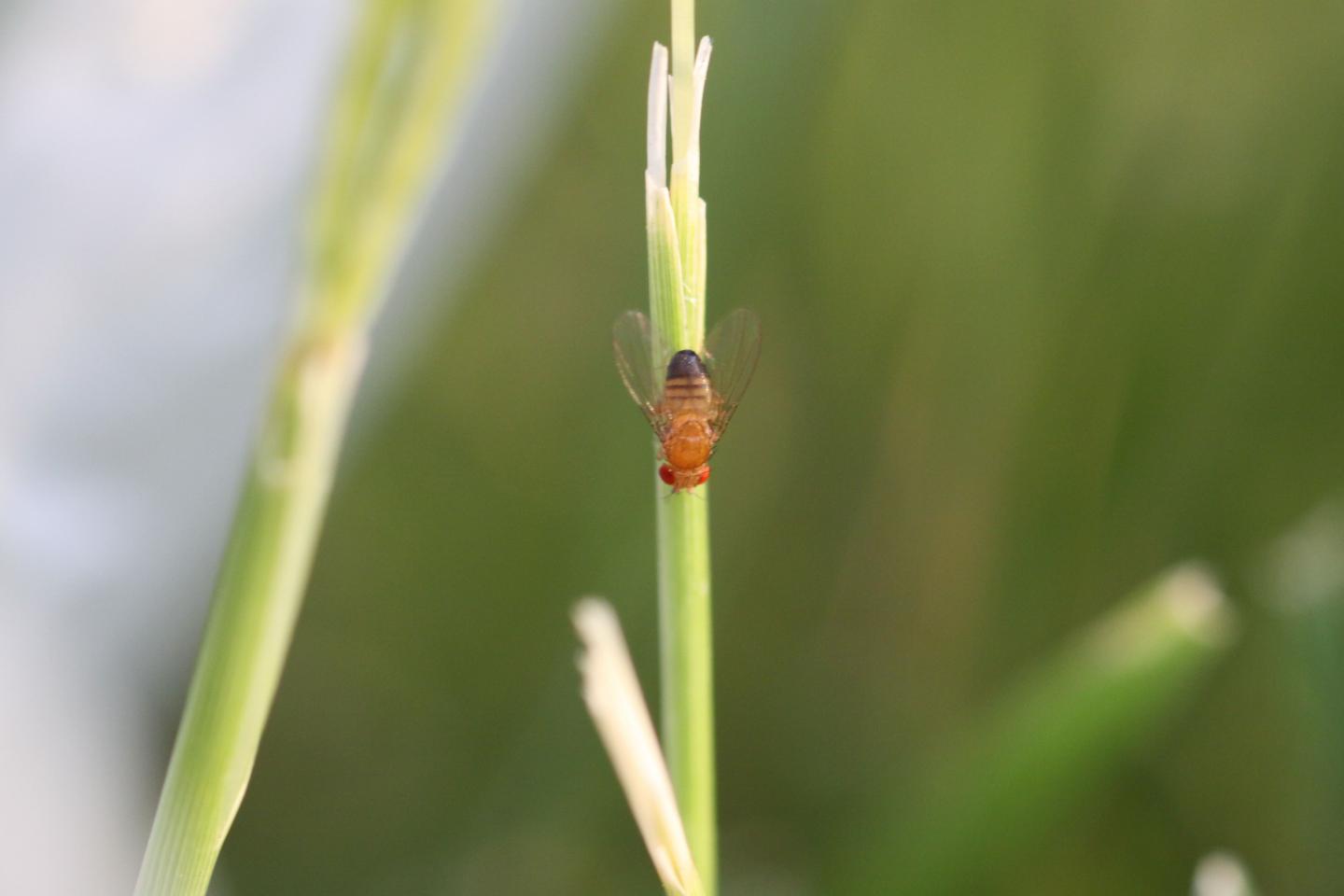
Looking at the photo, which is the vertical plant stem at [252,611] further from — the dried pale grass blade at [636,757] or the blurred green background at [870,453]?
the blurred green background at [870,453]

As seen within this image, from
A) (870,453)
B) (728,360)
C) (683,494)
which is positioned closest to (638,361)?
(728,360)

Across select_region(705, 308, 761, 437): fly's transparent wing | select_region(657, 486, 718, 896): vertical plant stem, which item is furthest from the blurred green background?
select_region(657, 486, 718, 896): vertical plant stem

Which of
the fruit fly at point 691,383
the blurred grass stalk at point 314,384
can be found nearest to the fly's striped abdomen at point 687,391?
the fruit fly at point 691,383

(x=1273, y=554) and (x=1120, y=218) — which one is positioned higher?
(x=1120, y=218)

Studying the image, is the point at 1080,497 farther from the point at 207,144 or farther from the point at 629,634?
the point at 207,144

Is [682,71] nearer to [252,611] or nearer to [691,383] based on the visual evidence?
[252,611]

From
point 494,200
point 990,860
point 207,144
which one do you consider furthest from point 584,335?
point 990,860

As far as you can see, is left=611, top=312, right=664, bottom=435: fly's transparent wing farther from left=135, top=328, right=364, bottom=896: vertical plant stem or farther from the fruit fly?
left=135, top=328, right=364, bottom=896: vertical plant stem
